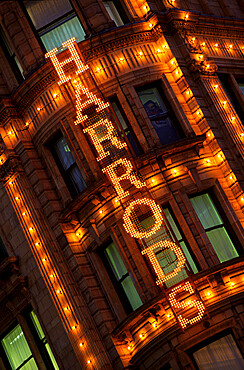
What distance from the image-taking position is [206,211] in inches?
993

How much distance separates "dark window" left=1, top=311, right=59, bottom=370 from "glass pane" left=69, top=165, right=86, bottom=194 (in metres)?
4.64

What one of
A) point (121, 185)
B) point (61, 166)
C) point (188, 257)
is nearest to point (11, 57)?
point (61, 166)

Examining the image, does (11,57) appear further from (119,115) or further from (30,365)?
(30,365)

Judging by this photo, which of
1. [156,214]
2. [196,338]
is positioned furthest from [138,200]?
[196,338]

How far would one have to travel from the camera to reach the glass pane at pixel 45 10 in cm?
2838

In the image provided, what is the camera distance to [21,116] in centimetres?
2811

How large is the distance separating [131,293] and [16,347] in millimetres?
5369

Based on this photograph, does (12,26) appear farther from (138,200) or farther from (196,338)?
(196,338)

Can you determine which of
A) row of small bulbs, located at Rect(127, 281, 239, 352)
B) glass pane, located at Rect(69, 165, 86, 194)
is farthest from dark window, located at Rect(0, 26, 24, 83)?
row of small bulbs, located at Rect(127, 281, 239, 352)

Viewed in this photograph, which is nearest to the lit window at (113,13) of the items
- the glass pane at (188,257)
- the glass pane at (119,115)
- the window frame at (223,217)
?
the glass pane at (119,115)

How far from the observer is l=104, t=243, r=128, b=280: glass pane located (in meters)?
25.4

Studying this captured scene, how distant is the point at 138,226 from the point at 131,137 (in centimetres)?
326

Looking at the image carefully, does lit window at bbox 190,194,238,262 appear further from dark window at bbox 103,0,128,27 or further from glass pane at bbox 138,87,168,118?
dark window at bbox 103,0,128,27

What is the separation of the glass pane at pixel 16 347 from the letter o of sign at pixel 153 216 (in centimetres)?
629
